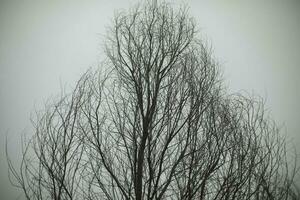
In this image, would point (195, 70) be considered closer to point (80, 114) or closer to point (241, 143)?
point (241, 143)

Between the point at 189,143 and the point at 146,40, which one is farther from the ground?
the point at 146,40

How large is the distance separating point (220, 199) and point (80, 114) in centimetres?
221

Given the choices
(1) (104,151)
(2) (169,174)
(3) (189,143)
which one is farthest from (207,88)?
(1) (104,151)

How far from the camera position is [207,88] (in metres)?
4.58

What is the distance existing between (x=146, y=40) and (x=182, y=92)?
3.16 ft

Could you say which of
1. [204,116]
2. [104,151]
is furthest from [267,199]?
[104,151]

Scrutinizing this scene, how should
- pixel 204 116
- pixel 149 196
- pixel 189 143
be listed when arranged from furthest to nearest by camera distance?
1. pixel 204 116
2. pixel 189 143
3. pixel 149 196

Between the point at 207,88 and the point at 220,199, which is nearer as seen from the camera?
the point at 220,199

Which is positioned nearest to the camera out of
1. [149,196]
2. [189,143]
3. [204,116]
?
[149,196]

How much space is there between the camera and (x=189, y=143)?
13.9ft

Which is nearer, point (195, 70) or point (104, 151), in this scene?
point (104, 151)

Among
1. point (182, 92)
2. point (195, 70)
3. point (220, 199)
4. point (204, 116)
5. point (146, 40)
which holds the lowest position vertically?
point (220, 199)

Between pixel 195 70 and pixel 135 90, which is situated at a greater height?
pixel 195 70

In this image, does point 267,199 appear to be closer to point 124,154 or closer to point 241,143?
point 241,143
